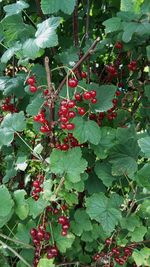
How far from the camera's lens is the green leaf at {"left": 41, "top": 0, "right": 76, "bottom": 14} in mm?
1231

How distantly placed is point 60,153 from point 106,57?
637 millimetres

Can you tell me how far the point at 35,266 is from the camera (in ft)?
4.48

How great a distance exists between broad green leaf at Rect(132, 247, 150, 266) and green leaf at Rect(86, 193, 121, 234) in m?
0.15

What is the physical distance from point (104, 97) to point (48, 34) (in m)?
0.27

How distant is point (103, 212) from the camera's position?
1.30 meters

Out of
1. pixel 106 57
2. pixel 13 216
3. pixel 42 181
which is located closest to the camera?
pixel 42 181

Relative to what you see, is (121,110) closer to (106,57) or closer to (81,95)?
(81,95)

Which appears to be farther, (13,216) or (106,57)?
(106,57)

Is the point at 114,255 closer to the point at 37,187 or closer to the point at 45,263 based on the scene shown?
the point at 45,263

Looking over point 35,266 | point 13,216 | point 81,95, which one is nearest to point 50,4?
point 81,95

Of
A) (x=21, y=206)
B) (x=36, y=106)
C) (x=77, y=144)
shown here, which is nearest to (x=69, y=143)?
(x=77, y=144)

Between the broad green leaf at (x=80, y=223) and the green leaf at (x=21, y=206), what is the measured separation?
0.17 meters

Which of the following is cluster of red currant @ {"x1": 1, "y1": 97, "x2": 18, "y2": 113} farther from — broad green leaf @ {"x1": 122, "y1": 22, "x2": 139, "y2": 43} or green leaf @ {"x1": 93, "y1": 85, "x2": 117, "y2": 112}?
broad green leaf @ {"x1": 122, "y1": 22, "x2": 139, "y2": 43}

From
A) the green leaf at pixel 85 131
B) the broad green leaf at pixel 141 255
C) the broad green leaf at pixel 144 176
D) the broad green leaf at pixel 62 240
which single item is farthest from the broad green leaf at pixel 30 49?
the broad green leaf at pixel 141 255
